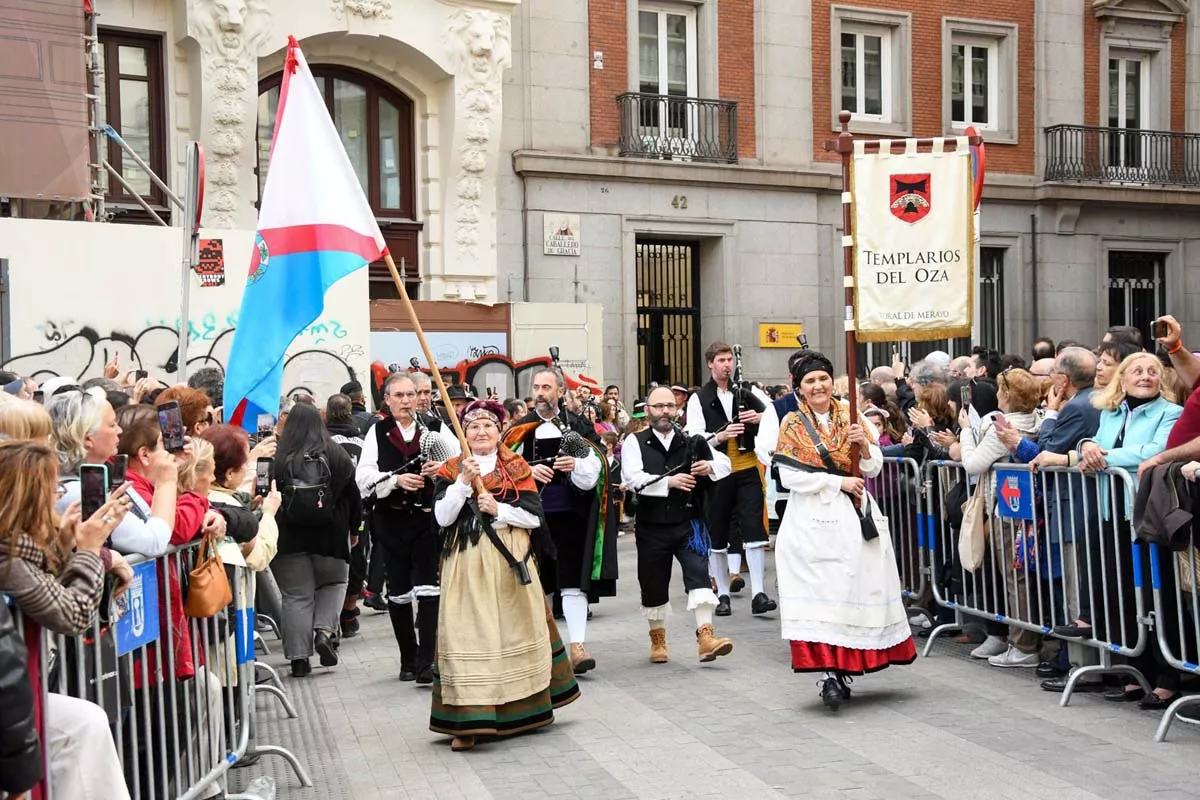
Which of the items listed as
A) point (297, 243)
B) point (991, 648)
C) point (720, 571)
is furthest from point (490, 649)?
point (720, 571)

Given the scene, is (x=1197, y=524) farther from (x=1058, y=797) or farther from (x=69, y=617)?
(x=69, y=617)

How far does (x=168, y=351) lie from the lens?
14.1m

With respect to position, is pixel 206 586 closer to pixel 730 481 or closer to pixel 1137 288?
pixel 730 481

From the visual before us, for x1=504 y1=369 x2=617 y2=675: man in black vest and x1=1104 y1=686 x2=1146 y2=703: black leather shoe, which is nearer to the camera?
x1=1104 y1=686 x2=1146 y2=703: black leather shoe

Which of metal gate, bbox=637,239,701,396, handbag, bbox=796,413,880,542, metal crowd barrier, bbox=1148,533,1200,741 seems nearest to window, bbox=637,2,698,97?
metal gate, bbox=637,239,701,396

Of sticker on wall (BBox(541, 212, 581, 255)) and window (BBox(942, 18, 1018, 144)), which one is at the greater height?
window (BBox(942, 18, 1018, 144))

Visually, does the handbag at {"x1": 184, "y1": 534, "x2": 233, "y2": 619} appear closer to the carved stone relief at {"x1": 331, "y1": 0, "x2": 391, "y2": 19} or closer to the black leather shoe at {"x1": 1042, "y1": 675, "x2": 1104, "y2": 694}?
the black leather shoe at {"x1": 1042, "y1": 675, "x2": 1104, "y2": 694}

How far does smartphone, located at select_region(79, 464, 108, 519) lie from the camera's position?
4.80 meters

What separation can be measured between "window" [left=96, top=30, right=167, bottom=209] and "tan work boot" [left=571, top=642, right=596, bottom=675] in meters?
12.0

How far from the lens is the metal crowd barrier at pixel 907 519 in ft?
33.8

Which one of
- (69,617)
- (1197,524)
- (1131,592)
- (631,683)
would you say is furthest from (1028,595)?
(69,617)

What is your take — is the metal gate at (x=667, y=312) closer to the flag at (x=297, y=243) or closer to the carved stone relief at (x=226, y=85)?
the carved stone relief at (x=226, y=85)

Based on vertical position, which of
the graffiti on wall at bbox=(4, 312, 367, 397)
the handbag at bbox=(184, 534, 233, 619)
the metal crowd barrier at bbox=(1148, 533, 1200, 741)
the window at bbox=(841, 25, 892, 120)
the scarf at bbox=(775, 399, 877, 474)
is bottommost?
the metal crowd barrier at bbox=(1148, 533, 1200, 741)

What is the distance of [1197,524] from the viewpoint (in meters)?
7.16
